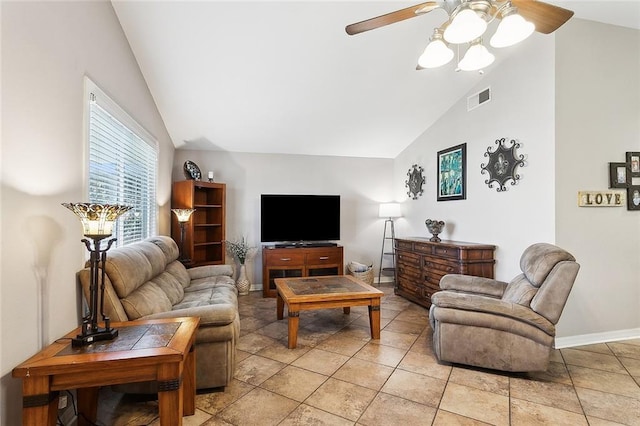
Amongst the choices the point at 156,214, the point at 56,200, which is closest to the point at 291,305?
the point at 56,200

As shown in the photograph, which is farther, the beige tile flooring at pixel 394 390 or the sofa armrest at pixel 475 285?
the sofa armrest at pixel 475 285

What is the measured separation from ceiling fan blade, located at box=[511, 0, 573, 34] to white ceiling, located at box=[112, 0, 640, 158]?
3.81 feet

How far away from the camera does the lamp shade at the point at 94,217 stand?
1508mm

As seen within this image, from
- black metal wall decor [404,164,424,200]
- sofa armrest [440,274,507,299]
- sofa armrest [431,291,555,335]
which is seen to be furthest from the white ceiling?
sofa armrest [431,291,555,335]

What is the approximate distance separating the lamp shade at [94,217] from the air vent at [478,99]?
3.88 meters

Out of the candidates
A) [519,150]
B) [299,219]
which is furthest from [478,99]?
[299,219]

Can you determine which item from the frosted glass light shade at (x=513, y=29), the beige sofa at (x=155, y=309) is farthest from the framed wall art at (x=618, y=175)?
the beige sofa at (x=155, y=309)

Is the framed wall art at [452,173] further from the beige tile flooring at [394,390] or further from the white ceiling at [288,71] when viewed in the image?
the beige tile flooring at [394,390]

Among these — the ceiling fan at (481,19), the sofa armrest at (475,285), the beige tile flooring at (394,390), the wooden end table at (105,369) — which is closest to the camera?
the wooden end table at (105,369)

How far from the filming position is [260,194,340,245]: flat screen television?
4.91 m

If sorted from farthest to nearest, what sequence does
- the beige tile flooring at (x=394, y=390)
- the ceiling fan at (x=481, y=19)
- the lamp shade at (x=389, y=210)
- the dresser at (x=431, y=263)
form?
the lamp shade at (x=389, y=210)
the dresser at (x=431, y=263)
the beige tile flooring at (x=394, y=390)
the ceiling fan at (x=481, y=19)

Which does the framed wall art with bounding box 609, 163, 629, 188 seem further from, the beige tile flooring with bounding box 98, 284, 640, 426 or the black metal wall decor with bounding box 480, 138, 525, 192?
the beige tile flooring with bounding box 98, 284, 640, 426

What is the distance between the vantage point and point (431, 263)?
398 cm

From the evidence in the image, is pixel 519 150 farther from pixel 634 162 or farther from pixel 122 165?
pixel 122 165
